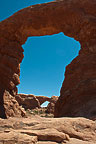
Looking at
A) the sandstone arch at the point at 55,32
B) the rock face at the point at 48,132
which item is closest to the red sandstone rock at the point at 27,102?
the sandstone arch at the point at 55,32

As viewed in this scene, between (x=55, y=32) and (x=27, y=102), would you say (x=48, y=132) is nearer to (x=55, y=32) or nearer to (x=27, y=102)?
(x=55, y=32)

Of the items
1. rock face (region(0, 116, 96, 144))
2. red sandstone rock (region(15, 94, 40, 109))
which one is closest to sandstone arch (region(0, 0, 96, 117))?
rock face (region(0, 116, 96, 144))

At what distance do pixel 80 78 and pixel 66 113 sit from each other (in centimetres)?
213

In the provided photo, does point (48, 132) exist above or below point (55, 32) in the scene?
below

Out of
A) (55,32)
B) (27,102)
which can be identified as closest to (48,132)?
(55,32)

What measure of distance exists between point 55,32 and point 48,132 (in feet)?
31.3

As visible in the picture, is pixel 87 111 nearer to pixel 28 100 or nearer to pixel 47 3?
pixel 47 3

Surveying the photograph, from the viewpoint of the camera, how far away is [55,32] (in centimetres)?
1111

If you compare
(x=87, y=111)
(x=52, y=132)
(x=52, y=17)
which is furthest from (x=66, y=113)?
(x=52, y=17)

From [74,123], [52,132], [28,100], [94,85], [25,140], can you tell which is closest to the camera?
[25,140]

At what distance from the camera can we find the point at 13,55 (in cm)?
1021

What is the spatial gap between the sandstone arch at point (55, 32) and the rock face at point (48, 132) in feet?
12.4

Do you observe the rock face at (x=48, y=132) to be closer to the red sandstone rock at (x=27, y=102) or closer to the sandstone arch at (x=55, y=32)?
the sandstone arch at (x=55, y=32)

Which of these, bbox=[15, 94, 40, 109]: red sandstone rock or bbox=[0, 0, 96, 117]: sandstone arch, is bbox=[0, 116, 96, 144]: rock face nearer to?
bbox=[0, 0, 96, 117]: sandstone arch
